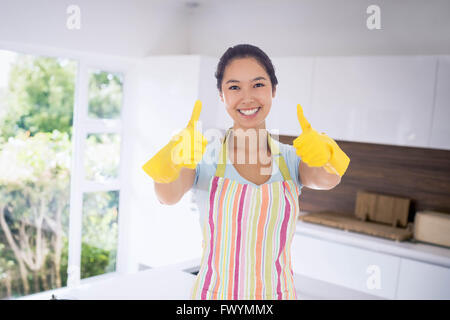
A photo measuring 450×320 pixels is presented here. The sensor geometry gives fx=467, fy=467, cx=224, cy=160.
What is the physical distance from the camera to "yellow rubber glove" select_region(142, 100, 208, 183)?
0.75 m

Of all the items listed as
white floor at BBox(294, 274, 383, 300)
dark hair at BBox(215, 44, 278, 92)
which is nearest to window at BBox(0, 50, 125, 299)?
white floor at BBox(294, 274, 383, 300)

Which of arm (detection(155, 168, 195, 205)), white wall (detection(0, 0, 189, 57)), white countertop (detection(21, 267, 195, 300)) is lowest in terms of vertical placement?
white countertop (detection(21, 267, 195, 300))

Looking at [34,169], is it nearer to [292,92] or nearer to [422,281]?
[292,92]

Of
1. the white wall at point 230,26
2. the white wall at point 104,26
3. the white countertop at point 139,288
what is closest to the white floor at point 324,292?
the white countertop at point 139,288

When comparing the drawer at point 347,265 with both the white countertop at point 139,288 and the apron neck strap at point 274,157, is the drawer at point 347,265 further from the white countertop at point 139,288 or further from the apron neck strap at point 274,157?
the apron neck strap at point 274,157

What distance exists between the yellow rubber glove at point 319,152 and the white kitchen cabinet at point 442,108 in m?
1.74

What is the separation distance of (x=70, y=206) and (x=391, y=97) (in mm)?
2064

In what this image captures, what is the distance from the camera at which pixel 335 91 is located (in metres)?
2.66

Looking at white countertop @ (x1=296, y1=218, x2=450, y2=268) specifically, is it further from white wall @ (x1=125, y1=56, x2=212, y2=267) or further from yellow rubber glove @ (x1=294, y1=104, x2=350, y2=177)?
yellow rubber glove @ (x1=294, y1=104, x2=350, y2=177)

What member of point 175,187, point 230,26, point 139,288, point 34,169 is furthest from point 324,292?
point 230,26

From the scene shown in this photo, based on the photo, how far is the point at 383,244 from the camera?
2430 mm

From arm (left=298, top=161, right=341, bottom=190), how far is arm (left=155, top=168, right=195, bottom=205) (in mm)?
210

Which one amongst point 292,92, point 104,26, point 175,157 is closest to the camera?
point 175,157

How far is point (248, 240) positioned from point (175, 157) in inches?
7.7
